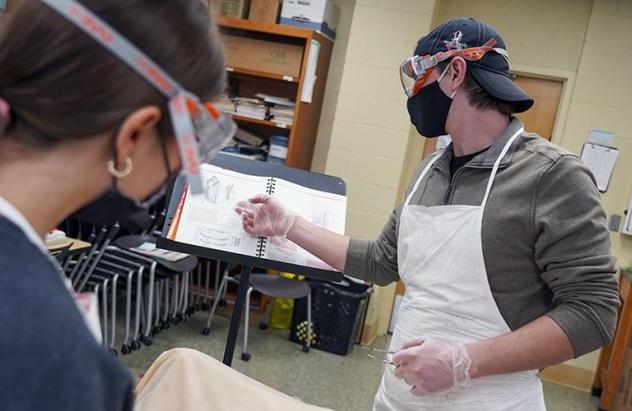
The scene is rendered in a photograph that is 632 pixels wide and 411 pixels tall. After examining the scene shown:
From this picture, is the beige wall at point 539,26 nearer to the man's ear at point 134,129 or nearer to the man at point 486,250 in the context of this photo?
the man at point 486,250

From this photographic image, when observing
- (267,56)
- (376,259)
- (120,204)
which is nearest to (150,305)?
(267,56)

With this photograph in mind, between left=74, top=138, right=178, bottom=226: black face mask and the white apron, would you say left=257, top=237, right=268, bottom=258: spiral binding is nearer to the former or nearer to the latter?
the white apron

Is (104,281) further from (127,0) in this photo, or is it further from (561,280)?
(127,0)

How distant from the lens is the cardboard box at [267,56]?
157 inches

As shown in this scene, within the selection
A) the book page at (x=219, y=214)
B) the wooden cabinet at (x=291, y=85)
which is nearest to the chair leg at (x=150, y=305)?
the wooden cabinet at (x=291, y=85)

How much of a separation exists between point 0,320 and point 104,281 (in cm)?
299

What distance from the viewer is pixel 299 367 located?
3.61 meters

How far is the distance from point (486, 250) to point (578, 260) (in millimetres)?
200

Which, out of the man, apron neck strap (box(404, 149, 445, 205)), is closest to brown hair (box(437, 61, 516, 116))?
the man

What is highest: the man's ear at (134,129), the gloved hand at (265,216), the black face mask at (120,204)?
the man's ear at (134,129)

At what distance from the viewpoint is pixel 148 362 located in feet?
10.9

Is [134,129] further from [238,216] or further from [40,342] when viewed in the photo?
[238,216]

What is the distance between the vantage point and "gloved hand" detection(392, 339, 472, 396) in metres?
1.30

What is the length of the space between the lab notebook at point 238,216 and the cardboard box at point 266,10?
2.42 m
